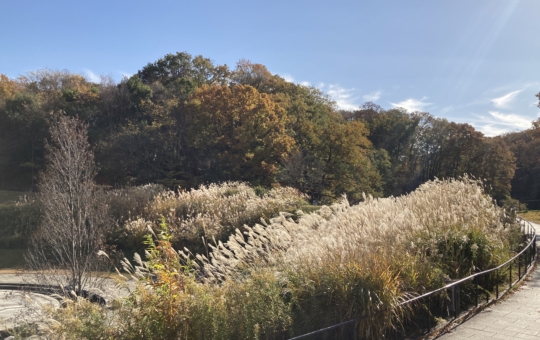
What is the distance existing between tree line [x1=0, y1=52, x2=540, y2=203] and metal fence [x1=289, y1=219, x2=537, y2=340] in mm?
16373

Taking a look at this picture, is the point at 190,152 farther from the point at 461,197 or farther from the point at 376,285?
the point at 376,285

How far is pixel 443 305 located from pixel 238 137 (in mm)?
23546

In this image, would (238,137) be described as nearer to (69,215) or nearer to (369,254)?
(69,215)

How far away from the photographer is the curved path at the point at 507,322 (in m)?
5.32

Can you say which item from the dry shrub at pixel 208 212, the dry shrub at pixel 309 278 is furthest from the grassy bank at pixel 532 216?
the dry shrub at pixel 309 278

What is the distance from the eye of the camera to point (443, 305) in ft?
20.2

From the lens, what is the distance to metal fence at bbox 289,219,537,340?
4.78m

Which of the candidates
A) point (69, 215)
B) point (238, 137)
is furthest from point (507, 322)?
point (238, 137)

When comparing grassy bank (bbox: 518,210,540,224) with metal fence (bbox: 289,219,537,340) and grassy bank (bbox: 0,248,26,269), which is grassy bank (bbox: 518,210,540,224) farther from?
grassy bank (bbox: 0,248,26,269)

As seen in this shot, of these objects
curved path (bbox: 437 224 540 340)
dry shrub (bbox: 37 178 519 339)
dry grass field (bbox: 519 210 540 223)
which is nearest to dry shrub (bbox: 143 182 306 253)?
dry shrub (bbox: 37 178 519 339)

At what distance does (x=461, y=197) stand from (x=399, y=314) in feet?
14.5

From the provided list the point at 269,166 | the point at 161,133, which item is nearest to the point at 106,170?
the point at 161,133

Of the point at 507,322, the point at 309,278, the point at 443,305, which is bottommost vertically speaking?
the point at 507,322

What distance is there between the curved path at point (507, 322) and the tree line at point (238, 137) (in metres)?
16.7
